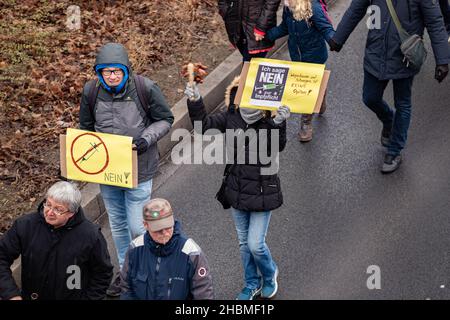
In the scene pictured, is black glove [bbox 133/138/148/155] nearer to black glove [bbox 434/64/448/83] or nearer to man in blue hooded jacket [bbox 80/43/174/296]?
man in blue hooded jacket [bbox 80/43/174/296]

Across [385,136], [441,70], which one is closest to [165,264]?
[441,70]

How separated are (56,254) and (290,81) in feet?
7.74

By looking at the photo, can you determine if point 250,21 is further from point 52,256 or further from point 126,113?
point 52,256

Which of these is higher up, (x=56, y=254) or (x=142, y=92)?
(x=142, y=92)

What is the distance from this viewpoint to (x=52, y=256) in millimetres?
5781

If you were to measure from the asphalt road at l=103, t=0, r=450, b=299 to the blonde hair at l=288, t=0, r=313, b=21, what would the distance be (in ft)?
4.67

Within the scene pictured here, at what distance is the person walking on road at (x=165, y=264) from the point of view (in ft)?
18.0

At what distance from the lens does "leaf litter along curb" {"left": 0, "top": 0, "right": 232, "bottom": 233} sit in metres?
8.37

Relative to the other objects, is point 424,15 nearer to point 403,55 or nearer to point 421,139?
point 403,55

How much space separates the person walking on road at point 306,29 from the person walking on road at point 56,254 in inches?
123

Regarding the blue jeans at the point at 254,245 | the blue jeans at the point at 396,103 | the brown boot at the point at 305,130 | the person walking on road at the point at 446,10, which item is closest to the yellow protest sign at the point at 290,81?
the blue jeans at the point at 254,245

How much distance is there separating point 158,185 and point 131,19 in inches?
121

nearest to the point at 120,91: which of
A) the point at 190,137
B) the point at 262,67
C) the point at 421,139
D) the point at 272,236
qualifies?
the point at 262,67

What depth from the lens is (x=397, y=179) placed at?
827cm
